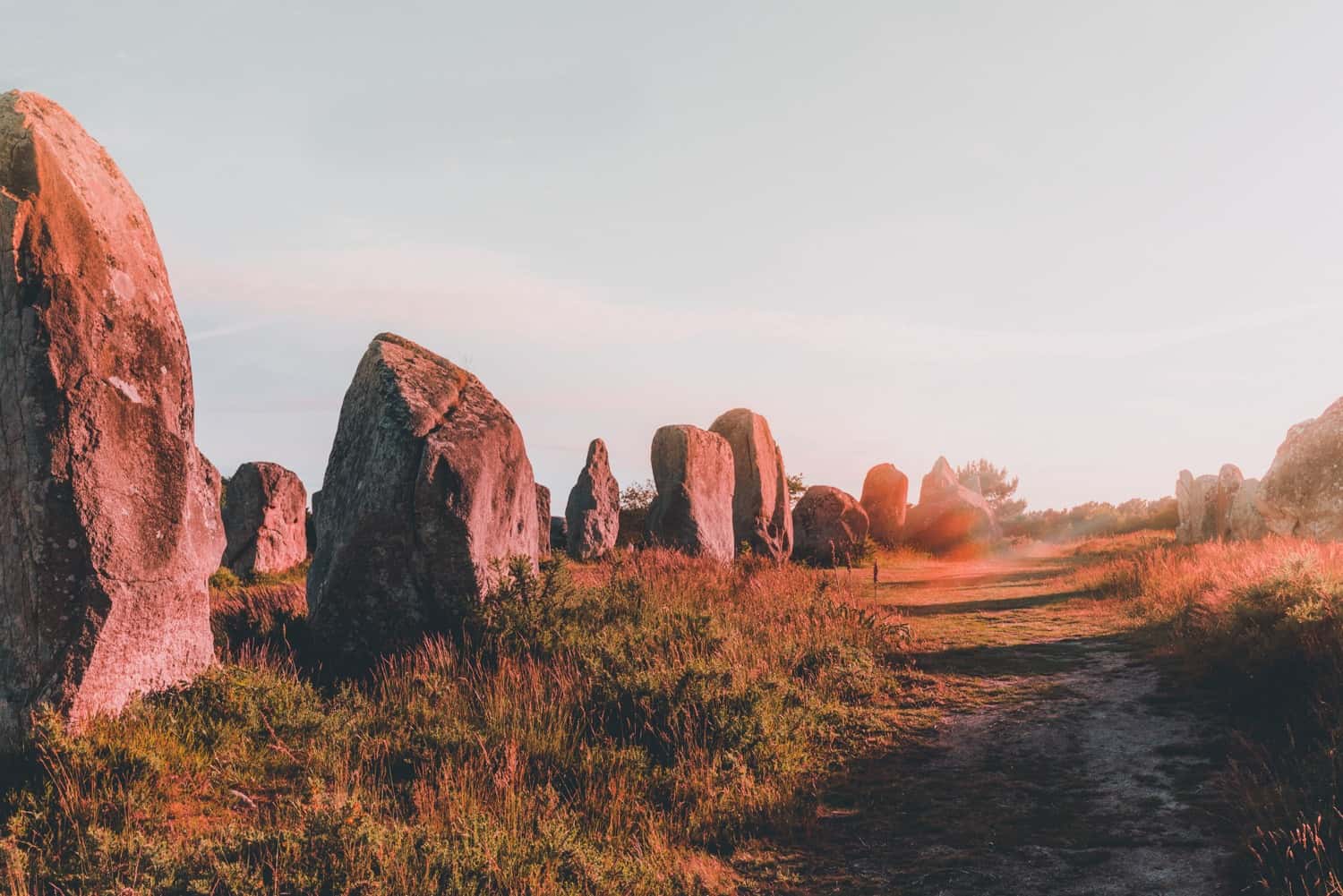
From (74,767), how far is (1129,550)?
2581 cm

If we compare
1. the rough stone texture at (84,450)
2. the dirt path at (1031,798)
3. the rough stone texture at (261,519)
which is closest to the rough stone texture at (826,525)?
the rough stone texture at (261,519)

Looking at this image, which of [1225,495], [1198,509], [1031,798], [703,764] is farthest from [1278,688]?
[1198,509]

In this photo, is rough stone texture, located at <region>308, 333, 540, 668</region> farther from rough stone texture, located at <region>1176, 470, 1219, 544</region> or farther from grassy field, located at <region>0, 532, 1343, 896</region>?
rough stone texture, located at <region>1176, 470, 1219, 544</region>

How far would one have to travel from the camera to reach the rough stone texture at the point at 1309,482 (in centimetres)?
2048

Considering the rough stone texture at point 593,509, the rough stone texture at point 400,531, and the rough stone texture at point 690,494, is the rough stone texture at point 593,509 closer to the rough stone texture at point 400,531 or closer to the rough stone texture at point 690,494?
the rough stone texture at point 690,494

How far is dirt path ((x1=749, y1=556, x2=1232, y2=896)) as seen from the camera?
603 cm

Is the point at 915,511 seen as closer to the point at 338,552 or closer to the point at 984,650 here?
the point at 984,650

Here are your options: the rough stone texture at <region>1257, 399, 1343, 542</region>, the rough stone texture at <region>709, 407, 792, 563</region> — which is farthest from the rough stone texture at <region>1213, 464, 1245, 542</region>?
the rough stone texture at <region>709, 407, 792, 563</region>

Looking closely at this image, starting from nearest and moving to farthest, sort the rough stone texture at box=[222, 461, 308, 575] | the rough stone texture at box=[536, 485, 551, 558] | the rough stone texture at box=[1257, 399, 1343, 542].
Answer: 1. the rough stone texture at box=[1257, 399, 1343, 542]
2. the rough stone texture at box=[222, 461, 308, 575]
3. the rough stone texture at box=[536, 485, 551, 558]

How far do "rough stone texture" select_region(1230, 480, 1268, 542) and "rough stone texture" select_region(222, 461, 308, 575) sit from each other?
928 inches

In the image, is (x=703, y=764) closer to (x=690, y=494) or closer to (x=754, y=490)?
(x=690, y=494)

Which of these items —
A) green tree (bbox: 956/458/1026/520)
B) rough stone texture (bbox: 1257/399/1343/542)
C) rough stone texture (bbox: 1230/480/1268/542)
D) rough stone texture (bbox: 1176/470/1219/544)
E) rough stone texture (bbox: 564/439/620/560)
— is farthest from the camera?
green tree (bbox: 956/458/1026/520)

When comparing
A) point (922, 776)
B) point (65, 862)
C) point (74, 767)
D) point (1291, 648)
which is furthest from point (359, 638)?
point (1291, 648)

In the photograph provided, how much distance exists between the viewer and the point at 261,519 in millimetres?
21797
